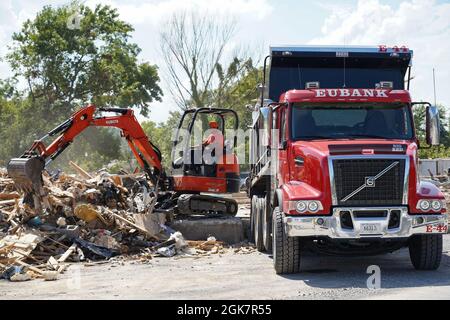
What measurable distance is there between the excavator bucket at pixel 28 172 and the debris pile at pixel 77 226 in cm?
44

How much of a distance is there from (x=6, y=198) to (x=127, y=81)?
974 inches

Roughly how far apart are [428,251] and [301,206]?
241 centimetres

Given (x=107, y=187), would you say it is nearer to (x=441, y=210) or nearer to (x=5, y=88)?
(x=441, y=210)

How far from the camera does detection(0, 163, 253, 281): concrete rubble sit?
43.2ft

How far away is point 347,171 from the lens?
404 inches

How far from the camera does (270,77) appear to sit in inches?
524

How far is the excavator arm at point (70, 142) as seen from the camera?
556 inches

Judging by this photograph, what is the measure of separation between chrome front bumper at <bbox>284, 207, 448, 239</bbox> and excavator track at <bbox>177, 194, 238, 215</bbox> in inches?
249

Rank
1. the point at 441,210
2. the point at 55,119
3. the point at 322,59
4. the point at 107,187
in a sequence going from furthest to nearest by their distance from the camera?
1. the point at 55,119
2. the point at 107,187
3. the point at 322,59
4. the point at 441,210

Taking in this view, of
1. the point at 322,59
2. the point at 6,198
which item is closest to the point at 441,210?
the point at 322,59

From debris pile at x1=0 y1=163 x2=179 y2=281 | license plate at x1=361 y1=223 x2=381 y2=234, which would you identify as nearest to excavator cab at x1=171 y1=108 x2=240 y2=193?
debris pile at x1=0 y1=163 x2=179 y2=281

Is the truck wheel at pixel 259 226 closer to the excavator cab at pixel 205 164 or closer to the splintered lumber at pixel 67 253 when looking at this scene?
the excavator cab at pixel 205 164
